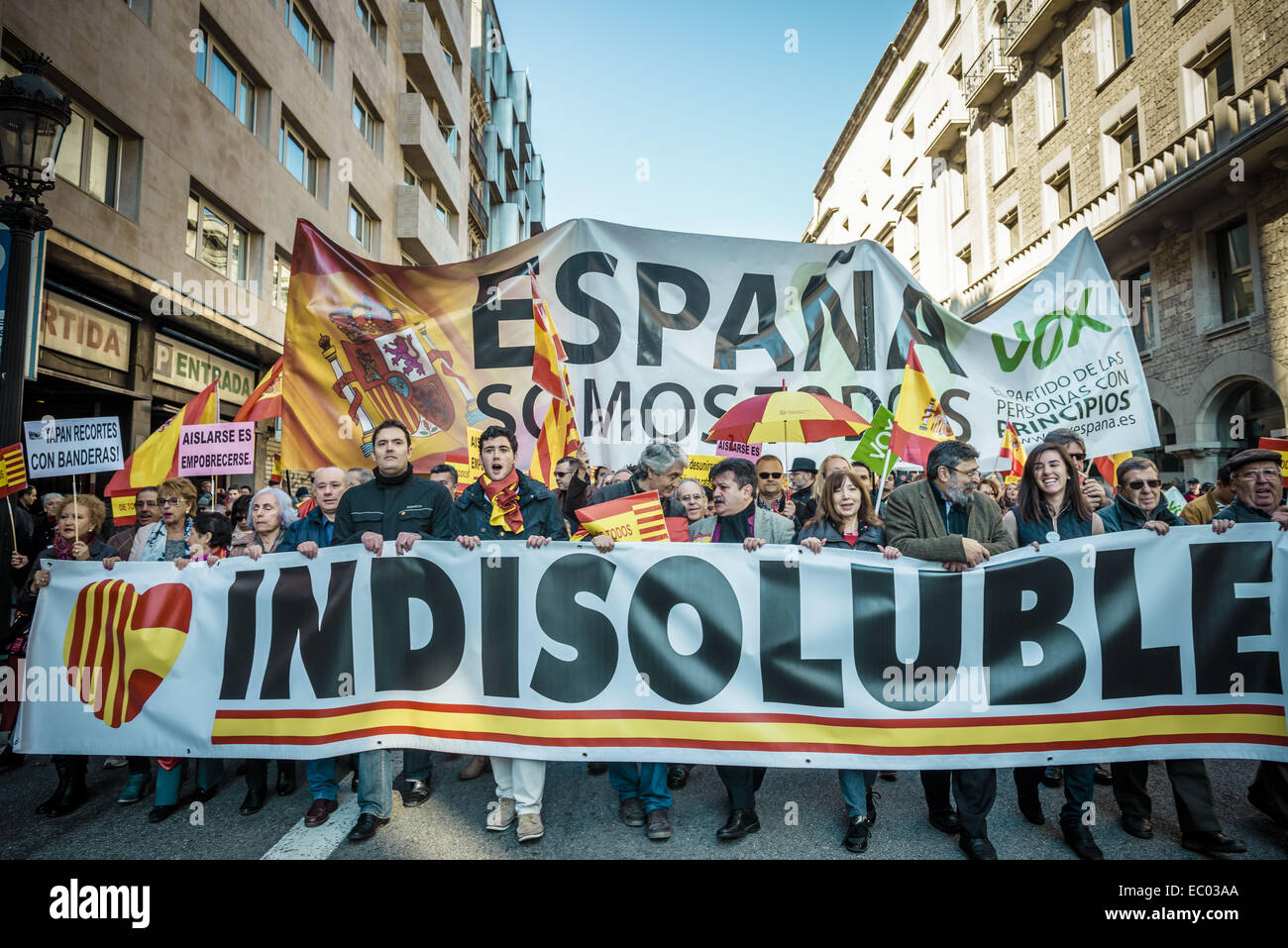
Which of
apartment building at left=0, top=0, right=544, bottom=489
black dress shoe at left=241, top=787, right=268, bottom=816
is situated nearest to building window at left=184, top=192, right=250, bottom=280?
apartment building at left=0, top=0, right=544, bottom=489

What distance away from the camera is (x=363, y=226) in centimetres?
2003

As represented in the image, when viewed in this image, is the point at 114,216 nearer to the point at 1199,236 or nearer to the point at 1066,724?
the point at 1066,724

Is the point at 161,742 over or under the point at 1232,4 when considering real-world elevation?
under

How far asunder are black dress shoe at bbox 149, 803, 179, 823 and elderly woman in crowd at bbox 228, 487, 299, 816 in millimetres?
340

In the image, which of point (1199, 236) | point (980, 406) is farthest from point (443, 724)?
point (1199, 236)

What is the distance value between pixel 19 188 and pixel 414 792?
494 cm

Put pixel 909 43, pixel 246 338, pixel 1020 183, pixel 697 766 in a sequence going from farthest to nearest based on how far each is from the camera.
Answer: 1. pixel 909 43
2. pixel 1020 183
3. pixel 246 338
4. pixel 697 766

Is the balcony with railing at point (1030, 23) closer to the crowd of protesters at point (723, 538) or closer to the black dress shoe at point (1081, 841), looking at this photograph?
the crowd of protesters at point (723, 538)

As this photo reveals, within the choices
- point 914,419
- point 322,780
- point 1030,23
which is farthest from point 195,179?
point 1030,23

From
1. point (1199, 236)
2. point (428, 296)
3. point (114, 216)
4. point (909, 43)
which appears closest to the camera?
point (428, 296)

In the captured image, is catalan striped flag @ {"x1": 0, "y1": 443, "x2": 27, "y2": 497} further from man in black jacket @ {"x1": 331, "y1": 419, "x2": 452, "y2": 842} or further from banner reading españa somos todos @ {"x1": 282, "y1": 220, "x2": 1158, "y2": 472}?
man in black jacket @ {"x1": 331, "y1": 419, "x2": 452, "y2": 842}

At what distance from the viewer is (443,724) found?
364 centimetres

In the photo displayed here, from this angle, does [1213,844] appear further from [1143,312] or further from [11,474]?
[1143,312]

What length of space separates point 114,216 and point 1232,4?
2066cm
